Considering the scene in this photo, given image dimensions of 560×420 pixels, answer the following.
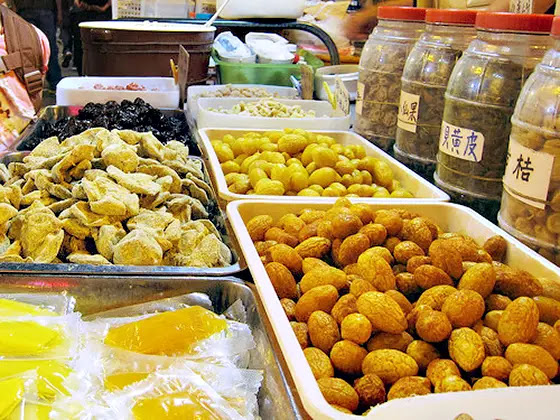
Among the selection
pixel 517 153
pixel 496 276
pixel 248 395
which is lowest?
pixel 248 395

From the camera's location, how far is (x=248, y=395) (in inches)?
32.6

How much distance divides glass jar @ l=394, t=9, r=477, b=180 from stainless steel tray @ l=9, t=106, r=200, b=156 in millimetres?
687

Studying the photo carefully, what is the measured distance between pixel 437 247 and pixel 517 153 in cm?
25

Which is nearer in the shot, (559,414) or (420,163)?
(559,414)

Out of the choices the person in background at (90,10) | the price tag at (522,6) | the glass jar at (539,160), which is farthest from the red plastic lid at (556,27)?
the person in background at (90,10)

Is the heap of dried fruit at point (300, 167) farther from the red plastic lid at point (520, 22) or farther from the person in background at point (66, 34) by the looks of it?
the person in background at point (66, 34)

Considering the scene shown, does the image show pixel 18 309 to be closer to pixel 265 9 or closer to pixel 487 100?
pixel 487 100

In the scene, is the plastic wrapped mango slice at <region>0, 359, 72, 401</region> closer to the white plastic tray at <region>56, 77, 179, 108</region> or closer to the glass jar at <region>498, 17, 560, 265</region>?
the glass jar at <region>498, 17, 560, 265</region>

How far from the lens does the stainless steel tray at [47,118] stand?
184 cm

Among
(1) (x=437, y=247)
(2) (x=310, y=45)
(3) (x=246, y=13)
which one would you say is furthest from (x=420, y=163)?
(2) (x=310, y=45)

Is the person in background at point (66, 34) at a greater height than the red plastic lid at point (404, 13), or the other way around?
the red plastic lid at point (404, 13)

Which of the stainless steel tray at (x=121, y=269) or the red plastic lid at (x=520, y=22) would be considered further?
the red plastic lid at (x=520, y=22)

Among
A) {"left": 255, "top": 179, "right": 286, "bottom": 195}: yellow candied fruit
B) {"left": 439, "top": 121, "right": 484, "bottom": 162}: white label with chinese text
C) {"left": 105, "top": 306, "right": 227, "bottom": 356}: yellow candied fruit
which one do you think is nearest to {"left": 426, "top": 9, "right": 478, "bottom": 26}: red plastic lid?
{"left": 439, "top": 121, "right": 484, "bottom": 162}: white label with chinese text

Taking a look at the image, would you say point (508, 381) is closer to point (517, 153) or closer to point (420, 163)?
point (517, 153)
